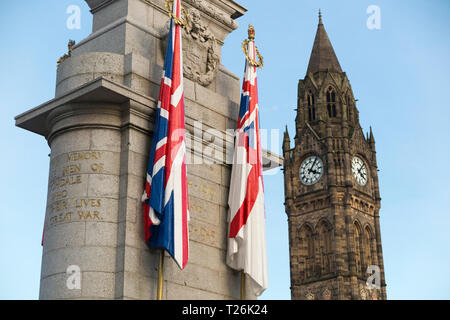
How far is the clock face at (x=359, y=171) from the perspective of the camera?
333 ft

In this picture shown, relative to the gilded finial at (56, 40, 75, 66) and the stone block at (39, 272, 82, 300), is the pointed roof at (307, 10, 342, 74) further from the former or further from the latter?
the stone block at (39, 272, 82, 300)

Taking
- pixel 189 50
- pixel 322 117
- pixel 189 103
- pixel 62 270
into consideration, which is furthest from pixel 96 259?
pixel 322 117

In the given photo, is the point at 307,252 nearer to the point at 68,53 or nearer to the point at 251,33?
the point at 251,33

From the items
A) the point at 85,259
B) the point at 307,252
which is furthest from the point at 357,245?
the point at 85,259

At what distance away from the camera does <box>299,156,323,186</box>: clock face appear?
101m

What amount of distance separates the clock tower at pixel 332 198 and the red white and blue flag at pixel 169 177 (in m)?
81.9

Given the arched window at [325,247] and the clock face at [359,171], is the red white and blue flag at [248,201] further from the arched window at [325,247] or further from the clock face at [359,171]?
the clock face at [359,171]

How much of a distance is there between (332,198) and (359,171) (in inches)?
297

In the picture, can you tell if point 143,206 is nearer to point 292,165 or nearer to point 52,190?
point 52,190

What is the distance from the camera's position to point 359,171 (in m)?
102

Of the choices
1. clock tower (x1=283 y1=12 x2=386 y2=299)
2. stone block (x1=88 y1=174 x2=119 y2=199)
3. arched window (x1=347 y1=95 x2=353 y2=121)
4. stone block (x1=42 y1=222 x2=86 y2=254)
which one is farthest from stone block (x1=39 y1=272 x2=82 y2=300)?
arched window (x1=347 y1=95 x2=353 y2=121)

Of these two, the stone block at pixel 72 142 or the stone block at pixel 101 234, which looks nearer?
the stone block at pixel 101 234

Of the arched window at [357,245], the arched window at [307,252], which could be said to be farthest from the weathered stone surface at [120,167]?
the arched window at [307,252]

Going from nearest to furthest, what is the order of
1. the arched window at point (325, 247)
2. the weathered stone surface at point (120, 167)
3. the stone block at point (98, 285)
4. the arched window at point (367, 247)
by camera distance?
the stone block at point (98, 285)
the weathered stone surface at point (120, 167)
the arched window at point (325, 247)
the arched window at point (367, 247)
